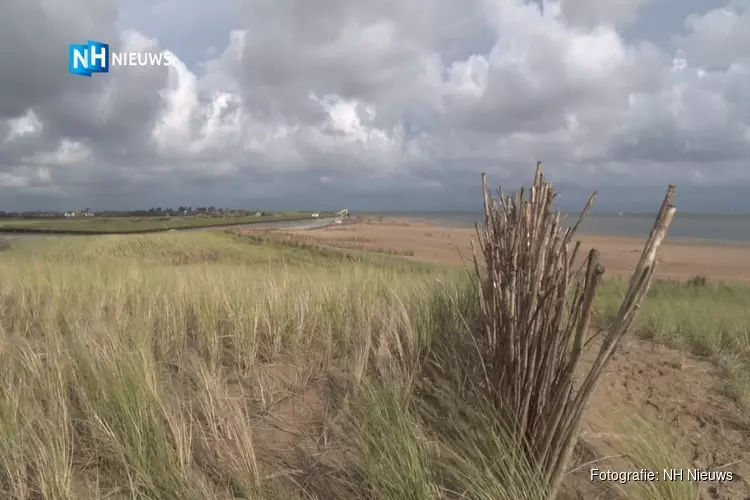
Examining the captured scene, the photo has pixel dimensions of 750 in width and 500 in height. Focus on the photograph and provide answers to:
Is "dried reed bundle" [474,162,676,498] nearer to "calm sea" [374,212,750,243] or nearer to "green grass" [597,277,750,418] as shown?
"green grass" [597,277,750,418]

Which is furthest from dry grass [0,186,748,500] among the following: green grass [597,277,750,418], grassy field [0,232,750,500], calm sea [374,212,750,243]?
calm sea [374,212,750,243]

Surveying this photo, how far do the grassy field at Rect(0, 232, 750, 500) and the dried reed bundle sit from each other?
194mm

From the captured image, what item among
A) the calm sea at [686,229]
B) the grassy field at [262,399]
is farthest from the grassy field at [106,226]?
the grassy field at [262,399]

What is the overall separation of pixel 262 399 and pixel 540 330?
1995 millimetres

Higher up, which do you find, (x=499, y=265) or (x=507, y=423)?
(x=499, y=265)

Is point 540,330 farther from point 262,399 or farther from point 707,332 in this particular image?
point 707,332

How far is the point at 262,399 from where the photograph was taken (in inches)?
138

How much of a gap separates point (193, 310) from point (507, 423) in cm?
345

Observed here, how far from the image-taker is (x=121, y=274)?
764cm

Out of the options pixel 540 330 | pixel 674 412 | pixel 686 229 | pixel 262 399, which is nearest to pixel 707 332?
pixel 674 412

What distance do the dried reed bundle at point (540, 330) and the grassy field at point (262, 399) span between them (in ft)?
0.64

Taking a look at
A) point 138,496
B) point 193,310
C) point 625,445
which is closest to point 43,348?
point 193,310

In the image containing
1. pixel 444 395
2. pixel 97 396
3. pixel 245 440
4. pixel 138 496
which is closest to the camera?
pixel 138 496

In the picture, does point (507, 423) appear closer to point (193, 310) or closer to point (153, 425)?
point (153, 425)
